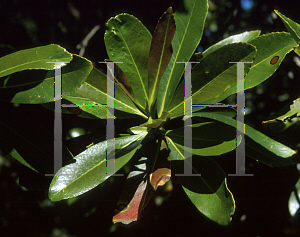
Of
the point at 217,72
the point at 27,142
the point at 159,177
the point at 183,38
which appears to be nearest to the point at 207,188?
the point at 159,177

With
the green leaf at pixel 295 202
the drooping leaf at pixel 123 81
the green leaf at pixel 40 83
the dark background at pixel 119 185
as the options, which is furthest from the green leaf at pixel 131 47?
the green leaf at pixel 295 202

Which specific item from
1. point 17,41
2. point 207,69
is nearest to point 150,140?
point 207,69

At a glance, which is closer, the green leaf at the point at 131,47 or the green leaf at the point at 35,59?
the green leaf at the point at 35,59

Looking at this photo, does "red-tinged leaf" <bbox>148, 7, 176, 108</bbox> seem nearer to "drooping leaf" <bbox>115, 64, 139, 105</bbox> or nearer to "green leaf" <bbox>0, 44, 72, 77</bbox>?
"drooping leaf" <bbox>115, 64, 139, 105</bbox>

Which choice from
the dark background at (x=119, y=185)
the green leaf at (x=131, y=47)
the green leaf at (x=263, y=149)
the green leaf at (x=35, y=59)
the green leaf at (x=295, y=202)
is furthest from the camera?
the dark background at (x=119, y=185)

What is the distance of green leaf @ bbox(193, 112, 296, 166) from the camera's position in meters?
0.74

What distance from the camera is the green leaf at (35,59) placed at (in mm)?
526

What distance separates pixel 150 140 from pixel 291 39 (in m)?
0.56

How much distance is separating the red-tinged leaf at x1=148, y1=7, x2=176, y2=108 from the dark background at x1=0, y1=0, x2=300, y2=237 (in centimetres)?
44

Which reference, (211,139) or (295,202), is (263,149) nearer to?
(211,139)

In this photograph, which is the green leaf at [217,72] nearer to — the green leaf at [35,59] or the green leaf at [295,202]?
the green leaf at [35,59]

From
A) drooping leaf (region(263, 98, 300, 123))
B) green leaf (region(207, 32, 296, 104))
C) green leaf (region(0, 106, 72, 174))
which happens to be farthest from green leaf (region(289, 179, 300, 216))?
green leaf (region(0, 106, 72, 174))

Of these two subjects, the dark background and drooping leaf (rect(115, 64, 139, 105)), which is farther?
the dark background

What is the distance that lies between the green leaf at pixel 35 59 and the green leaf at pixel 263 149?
0.46 m
